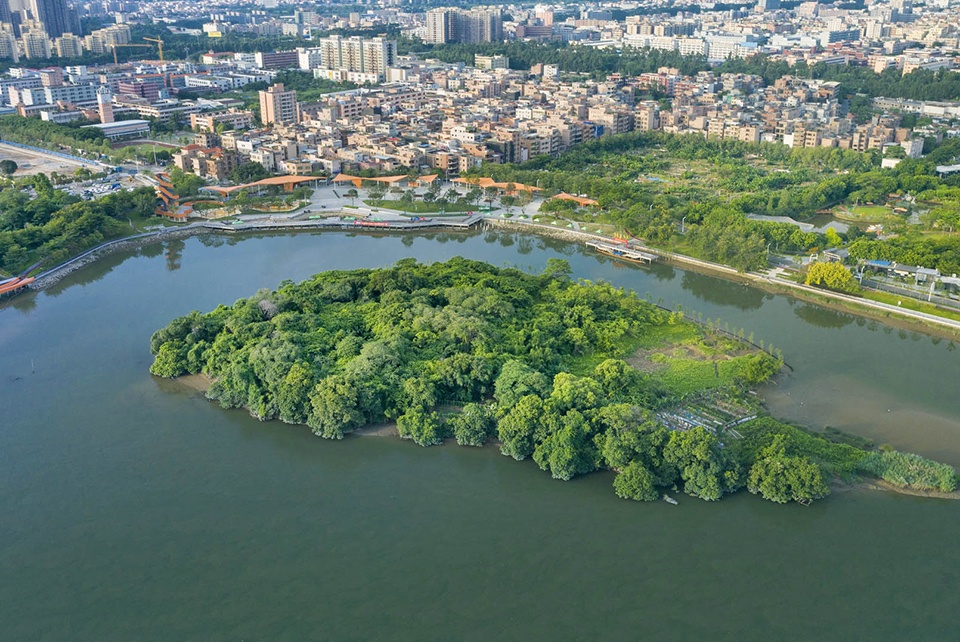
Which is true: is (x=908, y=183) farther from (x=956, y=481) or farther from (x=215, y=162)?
(x=215, y=162)

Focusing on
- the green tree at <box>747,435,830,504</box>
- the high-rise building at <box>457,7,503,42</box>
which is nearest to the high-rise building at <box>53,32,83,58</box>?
the high-rise building at <box>457,7,503,42</box>

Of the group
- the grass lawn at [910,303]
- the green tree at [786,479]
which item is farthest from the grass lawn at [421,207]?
the green tree at [786,479]

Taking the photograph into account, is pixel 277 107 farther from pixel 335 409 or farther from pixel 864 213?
pixel 335 409

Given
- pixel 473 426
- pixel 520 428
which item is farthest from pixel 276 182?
pixel 520 428

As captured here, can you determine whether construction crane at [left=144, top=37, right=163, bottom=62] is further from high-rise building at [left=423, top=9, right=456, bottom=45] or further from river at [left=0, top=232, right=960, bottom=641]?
river at [left=0, top=232, right=960, bottom=641]

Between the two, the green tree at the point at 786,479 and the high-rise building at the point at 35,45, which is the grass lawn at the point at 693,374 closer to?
the green tree at the point at 786,479

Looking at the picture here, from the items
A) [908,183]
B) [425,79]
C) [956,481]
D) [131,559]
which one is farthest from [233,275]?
[425,79]
